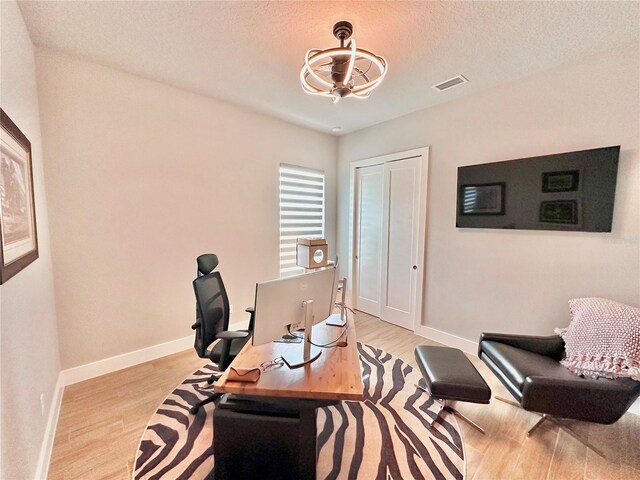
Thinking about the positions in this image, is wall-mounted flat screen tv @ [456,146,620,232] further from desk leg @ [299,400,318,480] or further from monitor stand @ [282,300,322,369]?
desk leg @ [299,400,318,480]

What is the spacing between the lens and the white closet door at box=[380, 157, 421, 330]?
11.5 feet

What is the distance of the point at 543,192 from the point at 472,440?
2175 millimetres

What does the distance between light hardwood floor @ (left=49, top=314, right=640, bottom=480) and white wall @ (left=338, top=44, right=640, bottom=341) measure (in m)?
0.87

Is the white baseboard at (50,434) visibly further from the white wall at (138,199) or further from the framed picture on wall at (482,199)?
the framed picture on wall at (482,199)

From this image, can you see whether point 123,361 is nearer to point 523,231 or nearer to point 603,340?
point 603,340

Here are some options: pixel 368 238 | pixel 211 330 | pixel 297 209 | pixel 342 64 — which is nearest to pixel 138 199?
pixel 211 330

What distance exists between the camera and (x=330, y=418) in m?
2.00

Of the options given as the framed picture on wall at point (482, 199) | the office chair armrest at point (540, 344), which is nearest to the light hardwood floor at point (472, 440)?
the office chair armrest at point (540, 344)

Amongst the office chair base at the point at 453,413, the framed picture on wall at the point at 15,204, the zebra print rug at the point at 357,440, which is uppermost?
the framed picture on wall at the point at 15,204

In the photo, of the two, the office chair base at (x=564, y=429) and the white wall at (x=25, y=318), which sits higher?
the white wall at (x=25, y=318)

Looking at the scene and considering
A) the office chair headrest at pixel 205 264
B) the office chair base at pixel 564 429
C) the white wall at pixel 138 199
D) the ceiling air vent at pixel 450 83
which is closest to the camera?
the office chair base at pixel 564 429

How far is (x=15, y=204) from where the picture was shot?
4.78 feet

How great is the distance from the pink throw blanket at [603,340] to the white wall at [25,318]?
3281 mm

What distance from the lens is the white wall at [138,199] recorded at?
2316mm
